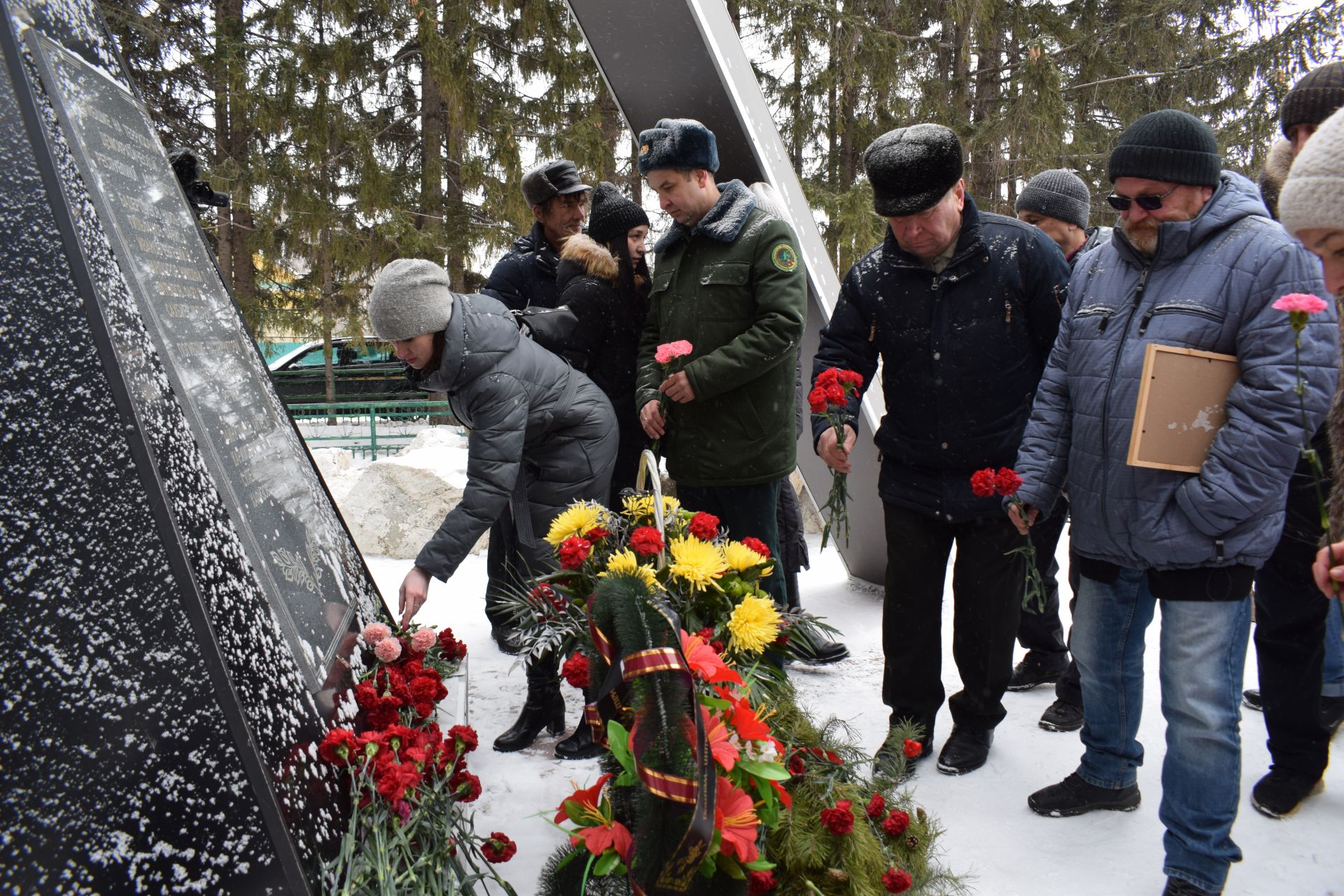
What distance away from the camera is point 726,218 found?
3066 millimetres

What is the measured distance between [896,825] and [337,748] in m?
1.18

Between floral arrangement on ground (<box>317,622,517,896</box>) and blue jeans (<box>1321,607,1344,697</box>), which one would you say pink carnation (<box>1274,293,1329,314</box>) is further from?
blue jeans (<box>1321,607,1344,697</box>)

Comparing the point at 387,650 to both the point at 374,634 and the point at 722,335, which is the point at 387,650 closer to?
the point at 374,634

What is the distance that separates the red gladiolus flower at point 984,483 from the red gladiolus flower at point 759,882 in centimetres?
107

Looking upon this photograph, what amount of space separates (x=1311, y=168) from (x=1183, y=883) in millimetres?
1579

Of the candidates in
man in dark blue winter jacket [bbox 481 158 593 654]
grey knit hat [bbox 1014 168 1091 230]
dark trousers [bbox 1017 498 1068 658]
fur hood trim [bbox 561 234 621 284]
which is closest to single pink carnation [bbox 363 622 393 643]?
man in dark blue winter jacket [bbox 481 158 593 654]

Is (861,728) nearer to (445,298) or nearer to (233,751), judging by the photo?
(445,298)

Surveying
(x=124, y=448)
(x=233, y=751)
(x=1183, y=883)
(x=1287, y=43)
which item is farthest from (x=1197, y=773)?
(x=1287, y=43)

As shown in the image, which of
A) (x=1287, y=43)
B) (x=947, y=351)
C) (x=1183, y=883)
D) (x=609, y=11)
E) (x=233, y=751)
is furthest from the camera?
(x=1287, y=43)

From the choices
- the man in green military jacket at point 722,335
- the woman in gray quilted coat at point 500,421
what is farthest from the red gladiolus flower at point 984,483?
the woman in gray quilted coat at point 500,421

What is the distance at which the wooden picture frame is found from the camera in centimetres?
204

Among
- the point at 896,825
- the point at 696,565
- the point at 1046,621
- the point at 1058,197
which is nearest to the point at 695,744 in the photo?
the point at 696,565

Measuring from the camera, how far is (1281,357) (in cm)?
196

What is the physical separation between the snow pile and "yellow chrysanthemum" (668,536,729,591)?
3.81 meters
